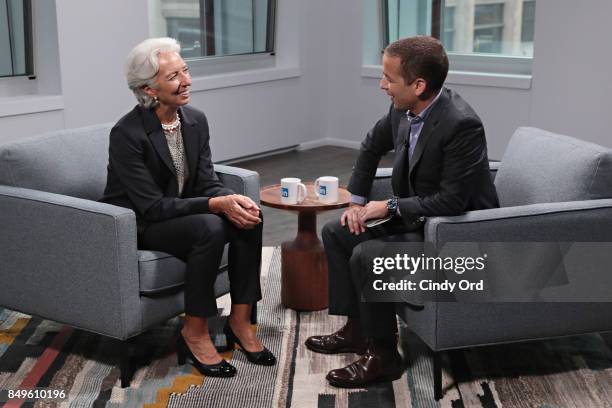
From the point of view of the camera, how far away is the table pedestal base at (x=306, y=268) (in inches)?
148

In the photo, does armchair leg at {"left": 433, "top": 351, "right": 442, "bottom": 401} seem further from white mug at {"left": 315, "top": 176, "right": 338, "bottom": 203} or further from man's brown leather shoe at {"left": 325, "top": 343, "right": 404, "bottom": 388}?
white mug at {"left": 315, "top": 176, "right": 338, "bottom": 203}

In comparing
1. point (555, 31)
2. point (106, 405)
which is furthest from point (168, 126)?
point (555, 31)

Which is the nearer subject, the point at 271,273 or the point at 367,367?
the point at 367,367

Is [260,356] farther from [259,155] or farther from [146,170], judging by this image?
[259,155]

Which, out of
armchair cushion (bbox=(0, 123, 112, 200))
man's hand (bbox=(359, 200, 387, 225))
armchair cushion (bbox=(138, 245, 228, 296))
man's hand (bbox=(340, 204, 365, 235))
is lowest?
armchair cushion (bbox=(138, 245, 228, 296))

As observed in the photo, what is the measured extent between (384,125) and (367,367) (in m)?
0.92

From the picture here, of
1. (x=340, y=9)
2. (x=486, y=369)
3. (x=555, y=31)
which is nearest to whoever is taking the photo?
(x=486, y=369)

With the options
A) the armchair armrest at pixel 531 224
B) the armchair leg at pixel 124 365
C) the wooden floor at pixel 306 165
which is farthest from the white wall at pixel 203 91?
the armchair armrest at pixel 531 224

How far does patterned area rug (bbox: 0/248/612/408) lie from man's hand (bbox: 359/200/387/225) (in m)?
0.57

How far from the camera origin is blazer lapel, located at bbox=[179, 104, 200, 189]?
3354 millimetres

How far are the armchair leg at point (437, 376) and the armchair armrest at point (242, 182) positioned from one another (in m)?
1.04

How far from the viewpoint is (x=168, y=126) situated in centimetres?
332

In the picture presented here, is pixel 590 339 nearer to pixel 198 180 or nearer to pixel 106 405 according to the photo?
pixel 198 180

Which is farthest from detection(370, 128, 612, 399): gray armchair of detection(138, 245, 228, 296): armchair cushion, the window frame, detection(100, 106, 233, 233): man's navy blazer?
the window frame
